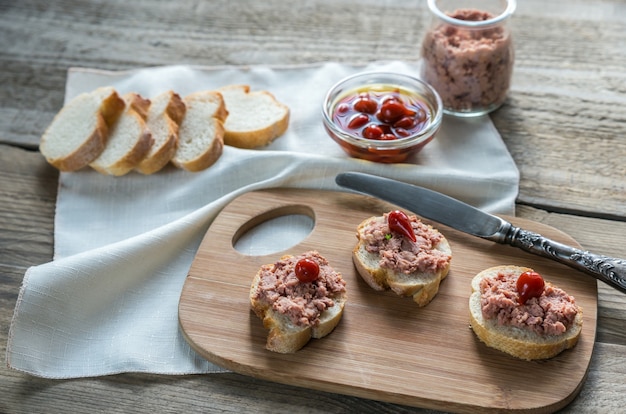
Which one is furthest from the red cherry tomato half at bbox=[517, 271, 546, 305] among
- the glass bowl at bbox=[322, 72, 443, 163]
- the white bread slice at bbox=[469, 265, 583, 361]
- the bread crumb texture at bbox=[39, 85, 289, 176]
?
the bread crumb texture at bbox=[39, 85, 289, 176]

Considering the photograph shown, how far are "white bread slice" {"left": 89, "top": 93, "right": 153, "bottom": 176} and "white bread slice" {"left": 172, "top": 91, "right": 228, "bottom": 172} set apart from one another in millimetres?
197

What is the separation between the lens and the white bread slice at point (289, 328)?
3.01m

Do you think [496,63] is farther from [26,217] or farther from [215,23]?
[26,217]

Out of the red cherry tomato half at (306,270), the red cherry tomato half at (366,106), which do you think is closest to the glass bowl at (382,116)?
the red cherry tomato half at (366,106)

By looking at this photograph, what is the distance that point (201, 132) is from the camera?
4145mm

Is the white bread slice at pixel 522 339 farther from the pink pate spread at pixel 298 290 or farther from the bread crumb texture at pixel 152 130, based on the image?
the bread crumb texture at pixel 152 130

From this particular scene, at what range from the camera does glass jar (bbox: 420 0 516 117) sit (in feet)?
13.2

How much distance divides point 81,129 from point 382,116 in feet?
5.49

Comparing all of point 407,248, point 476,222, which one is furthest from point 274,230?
point 476,222

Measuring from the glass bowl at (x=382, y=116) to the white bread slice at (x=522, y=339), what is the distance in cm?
110

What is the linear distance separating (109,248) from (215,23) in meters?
2.26

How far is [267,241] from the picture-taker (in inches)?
146

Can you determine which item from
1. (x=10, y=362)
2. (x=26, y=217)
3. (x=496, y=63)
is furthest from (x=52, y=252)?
(x=496, y=63)

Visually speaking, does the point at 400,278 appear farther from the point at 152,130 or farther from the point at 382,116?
the point at 152,130
